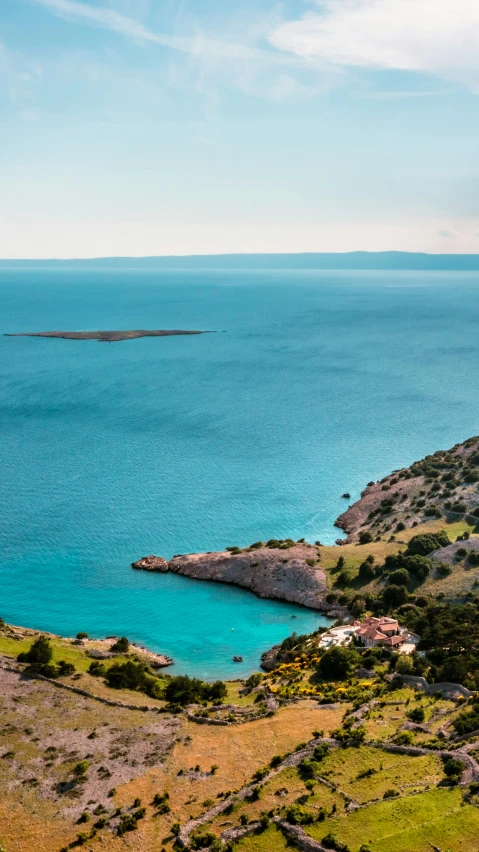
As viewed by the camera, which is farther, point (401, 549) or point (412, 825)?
point (401, 549)

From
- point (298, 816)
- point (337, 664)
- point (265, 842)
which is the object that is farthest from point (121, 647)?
point (265, 842)

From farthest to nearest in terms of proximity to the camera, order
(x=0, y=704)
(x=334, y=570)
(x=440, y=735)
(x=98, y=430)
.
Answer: (x=98, y=430) → (x=334, y=570) → (x=0, y=704) → (x=440, y=735)

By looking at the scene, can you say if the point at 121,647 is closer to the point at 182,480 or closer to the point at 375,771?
the point at 375,771

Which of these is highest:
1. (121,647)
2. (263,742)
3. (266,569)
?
(263,742)

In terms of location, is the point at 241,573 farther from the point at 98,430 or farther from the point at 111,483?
the point at 98,430

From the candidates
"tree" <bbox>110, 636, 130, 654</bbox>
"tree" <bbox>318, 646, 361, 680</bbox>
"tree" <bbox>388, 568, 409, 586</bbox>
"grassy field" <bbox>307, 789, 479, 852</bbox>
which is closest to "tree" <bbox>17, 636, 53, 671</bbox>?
"tree" <bbox>110, 636, 130, 654</bbox>

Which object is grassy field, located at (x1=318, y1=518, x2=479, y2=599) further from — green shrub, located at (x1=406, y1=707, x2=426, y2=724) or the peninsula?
green shrub, located at (x1=406, y1=707, x2=426, y2=724)

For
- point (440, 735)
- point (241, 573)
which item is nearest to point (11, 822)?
point (440, 735)
